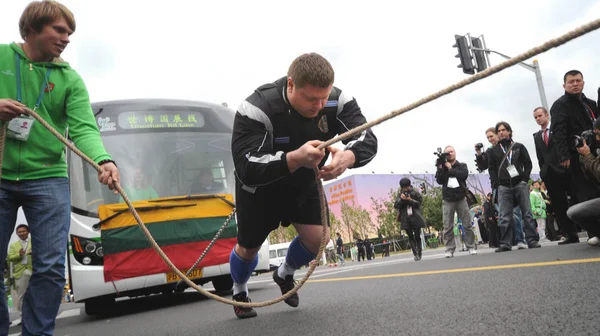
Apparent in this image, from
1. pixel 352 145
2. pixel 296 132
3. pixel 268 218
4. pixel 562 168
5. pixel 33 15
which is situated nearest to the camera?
pixel 33 15

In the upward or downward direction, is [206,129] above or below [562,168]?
above

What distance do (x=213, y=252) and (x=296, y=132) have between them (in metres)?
3.77

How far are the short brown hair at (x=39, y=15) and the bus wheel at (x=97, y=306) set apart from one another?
16.2ft

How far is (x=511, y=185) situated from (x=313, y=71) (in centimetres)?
576

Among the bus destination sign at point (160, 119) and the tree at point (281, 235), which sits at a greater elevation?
the bus destination sign at point (160, 119)

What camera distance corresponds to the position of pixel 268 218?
138 inches

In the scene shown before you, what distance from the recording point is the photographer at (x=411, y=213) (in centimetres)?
919

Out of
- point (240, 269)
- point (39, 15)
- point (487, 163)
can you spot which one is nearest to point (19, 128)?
point (39, 15)

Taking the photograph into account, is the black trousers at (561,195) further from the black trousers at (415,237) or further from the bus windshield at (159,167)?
the bus windshield at (159,167)

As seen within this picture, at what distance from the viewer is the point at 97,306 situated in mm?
6910

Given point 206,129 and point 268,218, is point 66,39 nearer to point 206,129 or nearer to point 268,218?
point 268,218

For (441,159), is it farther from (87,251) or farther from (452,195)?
(87,251)

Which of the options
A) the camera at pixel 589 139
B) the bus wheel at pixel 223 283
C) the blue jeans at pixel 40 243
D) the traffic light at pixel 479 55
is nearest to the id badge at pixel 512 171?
the camera at pixel 589 139

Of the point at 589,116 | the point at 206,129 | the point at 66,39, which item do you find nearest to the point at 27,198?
the point at 66,39
